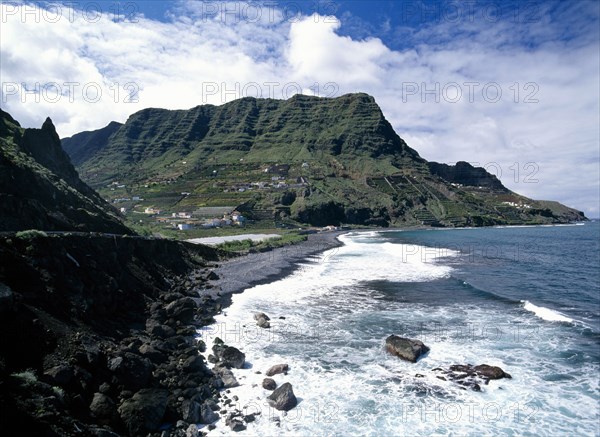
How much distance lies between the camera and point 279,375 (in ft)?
56.5

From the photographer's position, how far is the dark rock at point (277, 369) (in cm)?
1722

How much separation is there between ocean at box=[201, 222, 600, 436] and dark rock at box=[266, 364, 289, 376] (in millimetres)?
275

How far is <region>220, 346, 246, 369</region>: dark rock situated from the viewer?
58.7 ft

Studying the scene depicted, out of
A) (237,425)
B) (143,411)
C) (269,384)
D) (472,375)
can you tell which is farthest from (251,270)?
(143,411)

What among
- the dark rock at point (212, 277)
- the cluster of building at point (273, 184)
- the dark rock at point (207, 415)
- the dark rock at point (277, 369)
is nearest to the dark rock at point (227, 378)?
the dark rock at point (277, 369)

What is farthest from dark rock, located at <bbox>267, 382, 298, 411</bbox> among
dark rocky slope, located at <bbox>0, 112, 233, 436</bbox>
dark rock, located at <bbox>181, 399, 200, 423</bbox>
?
dark rock, located at <bbox>181, 399, 200, 423</bbox>

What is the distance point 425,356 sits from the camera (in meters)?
19.4

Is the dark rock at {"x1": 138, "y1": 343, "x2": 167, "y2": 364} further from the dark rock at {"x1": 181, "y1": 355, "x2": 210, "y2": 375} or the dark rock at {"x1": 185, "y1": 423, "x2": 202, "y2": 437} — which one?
the dark rock at {"x1": 185, "y1": 423, "x2": 202, "y2": 437}

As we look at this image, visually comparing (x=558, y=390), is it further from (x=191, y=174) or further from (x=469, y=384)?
(x=191, y=174)

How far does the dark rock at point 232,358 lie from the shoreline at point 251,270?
10.9 metres

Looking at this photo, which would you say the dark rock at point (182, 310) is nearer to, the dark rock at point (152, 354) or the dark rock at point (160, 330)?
the dark rock at point (160, 330)

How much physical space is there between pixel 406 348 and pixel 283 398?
322 inches

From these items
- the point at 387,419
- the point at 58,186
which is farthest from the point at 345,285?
the point at 58,186

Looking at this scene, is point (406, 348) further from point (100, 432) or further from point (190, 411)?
point (100, 432)
